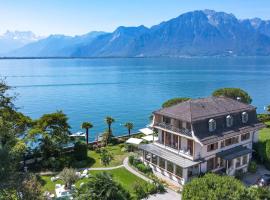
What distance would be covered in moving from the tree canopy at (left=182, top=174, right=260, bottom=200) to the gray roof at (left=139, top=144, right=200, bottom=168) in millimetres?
8585

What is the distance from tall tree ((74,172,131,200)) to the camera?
25.4 m

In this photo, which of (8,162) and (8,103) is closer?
A: (8,162)

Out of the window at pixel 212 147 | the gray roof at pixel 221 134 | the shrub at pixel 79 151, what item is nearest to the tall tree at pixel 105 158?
the shrub at pixel 79 151

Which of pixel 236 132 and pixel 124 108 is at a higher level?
pixel 236 132

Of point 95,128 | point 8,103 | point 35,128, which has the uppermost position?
point 8,103

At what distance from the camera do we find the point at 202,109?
4125cm

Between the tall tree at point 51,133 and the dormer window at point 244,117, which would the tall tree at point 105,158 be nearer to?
the tall tree at point 51,133

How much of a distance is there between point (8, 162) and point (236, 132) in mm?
30513

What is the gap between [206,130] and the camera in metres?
39.0

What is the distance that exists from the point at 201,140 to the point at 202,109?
17.8 ft

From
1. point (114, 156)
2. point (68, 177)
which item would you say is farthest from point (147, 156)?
point (68, 177)

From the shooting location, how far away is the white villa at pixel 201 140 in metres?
38.0

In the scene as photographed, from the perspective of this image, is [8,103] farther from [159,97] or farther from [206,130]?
[159,97]

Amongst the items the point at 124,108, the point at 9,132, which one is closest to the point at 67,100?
the point at 124,108
